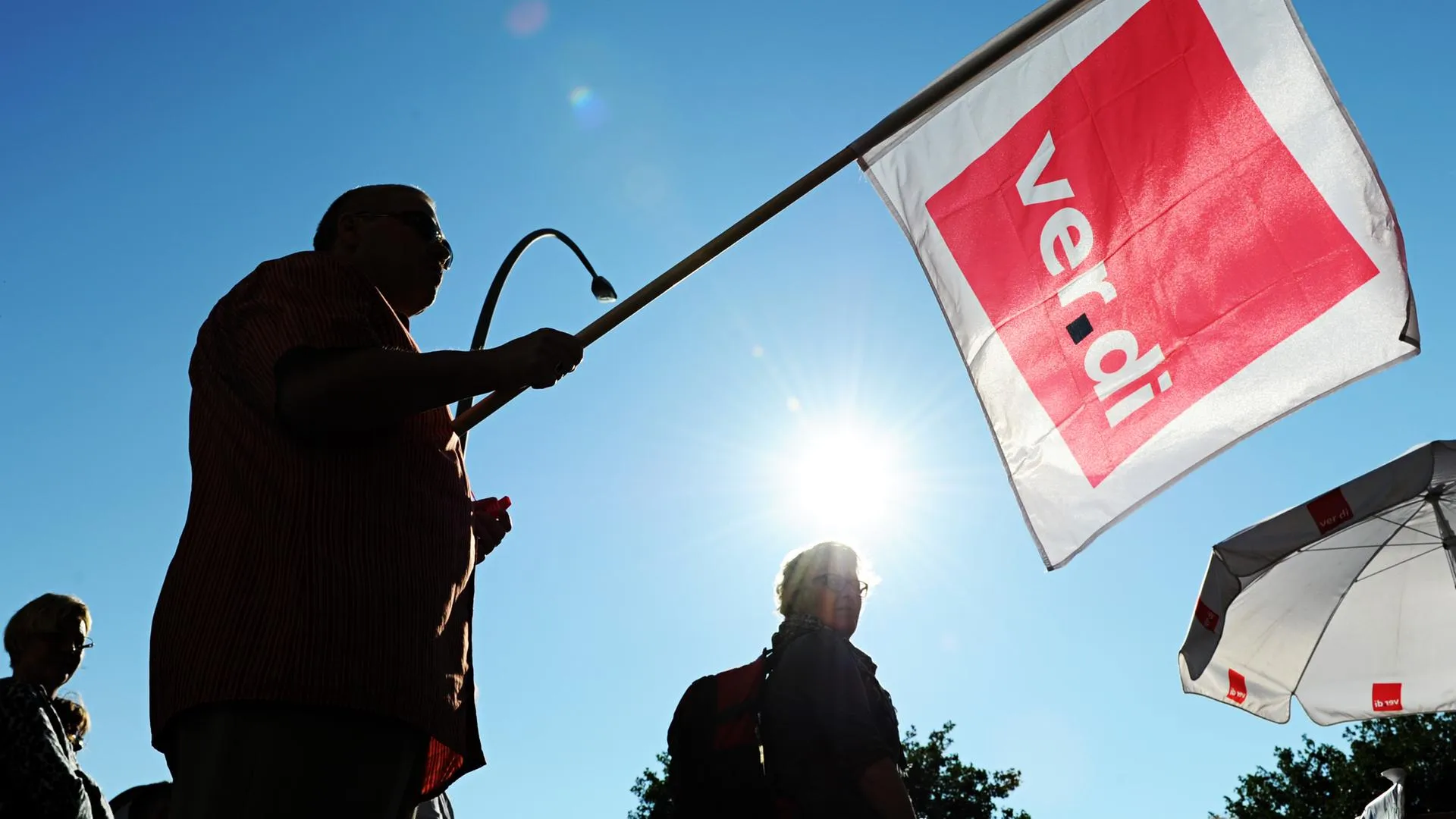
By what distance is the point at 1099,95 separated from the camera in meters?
3.87

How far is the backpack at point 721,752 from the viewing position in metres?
3.39

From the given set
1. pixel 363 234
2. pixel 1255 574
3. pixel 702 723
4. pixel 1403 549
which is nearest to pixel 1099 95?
pixel 702 723

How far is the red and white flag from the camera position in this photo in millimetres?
3443

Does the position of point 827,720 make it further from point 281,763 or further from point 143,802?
point 143,802

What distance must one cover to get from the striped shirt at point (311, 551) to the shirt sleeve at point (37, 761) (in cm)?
142

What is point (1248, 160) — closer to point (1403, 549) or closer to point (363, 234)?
point (363, 234)

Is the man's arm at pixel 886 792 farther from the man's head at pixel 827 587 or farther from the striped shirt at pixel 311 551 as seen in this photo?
the striped shirt at pixel 311 551

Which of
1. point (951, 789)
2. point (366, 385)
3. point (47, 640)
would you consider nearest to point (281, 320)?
point (366, 385)

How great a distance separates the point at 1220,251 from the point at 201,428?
10.2 feet

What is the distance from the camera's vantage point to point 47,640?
3082 mm

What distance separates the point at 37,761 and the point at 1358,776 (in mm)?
51232

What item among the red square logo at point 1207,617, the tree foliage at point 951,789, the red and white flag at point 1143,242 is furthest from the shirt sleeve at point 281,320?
the tree foliage at point 951,789

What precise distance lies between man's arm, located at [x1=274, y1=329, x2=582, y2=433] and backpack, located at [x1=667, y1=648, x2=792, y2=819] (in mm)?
2107

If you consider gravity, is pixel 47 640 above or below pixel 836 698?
above
